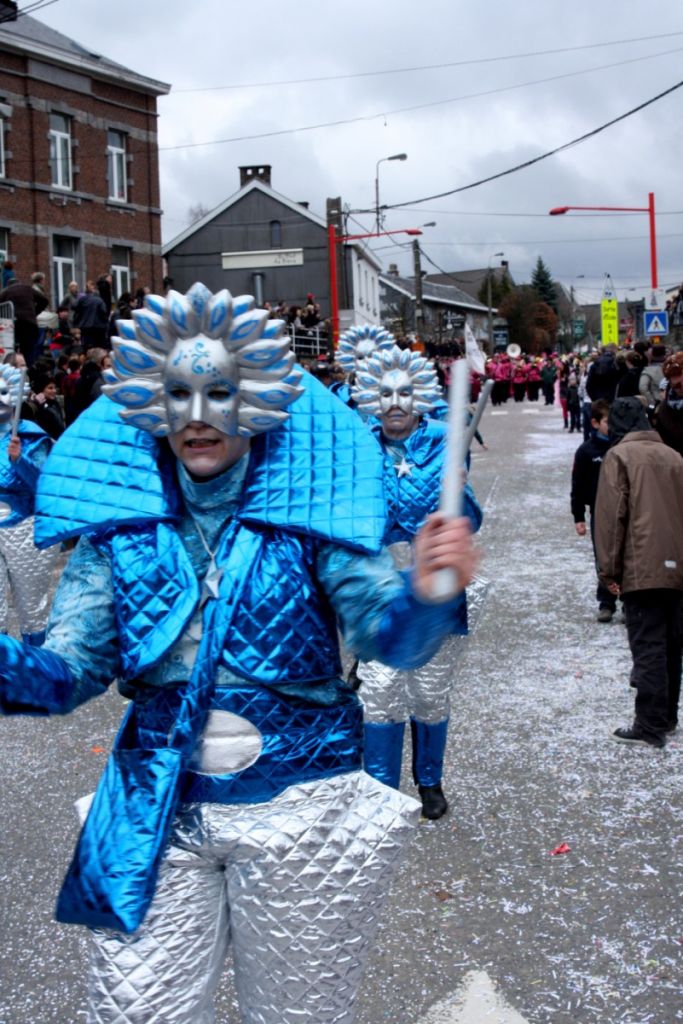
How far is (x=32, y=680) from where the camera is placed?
2.18m

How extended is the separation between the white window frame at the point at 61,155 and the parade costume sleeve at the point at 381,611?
28.1 meters

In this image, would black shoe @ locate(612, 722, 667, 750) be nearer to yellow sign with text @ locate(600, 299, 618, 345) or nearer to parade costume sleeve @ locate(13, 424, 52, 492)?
parade costume sleeve @ locate(13, 424, 52, 492)

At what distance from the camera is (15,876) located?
4289mm

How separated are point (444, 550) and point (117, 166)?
102ft

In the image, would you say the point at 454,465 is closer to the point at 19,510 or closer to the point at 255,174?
the point at 19,510

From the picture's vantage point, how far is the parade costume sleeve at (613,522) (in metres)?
5.88

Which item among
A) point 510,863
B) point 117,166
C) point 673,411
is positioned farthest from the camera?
point 117,166

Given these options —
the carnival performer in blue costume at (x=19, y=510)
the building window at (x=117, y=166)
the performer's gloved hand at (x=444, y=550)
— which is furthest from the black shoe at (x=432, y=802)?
the building window at (x=117, y=166)

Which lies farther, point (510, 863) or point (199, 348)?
point (510, 863)

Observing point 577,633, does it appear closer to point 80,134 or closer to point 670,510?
point 670,510

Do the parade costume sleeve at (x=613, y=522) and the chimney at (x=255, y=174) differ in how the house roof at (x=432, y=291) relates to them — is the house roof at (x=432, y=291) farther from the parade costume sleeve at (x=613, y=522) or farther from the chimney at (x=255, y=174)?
the parade costume sleeve at (x=613, y=522)

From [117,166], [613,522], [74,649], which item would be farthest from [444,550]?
[117,166]

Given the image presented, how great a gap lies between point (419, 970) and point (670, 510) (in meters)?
3.04

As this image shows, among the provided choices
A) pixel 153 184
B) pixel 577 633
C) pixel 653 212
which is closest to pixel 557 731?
pixel 577 633
